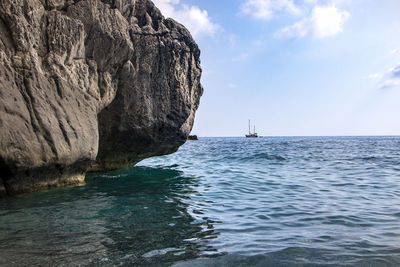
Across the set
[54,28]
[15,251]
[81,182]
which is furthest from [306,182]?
[54,28]

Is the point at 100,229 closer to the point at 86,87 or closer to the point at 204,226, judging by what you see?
the point at 204,226

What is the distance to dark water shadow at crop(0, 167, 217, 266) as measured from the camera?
4.68 m

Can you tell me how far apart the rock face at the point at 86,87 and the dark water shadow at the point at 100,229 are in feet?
4.89

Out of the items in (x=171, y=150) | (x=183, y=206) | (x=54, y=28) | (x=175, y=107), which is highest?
(x=54, y=28)

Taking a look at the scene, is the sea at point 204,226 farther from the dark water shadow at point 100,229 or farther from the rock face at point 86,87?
the rock face at point 86,87

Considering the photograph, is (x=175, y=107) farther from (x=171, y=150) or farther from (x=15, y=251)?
(x=15, y=251)

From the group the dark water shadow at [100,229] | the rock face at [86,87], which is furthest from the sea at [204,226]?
the rock face at [86,87]

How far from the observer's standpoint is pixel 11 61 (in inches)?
342

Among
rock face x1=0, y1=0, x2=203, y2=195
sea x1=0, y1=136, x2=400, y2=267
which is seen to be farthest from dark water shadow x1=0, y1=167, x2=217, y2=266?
rock face x1=0, y1=0, x2=203, y2=195

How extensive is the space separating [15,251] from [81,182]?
290 inches

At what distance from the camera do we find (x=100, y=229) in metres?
6.12

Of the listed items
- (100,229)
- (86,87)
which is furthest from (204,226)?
(86,87)

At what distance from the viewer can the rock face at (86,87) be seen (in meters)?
8.66

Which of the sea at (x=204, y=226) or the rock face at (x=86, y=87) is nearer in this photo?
the sea at (x=204, y=226)
